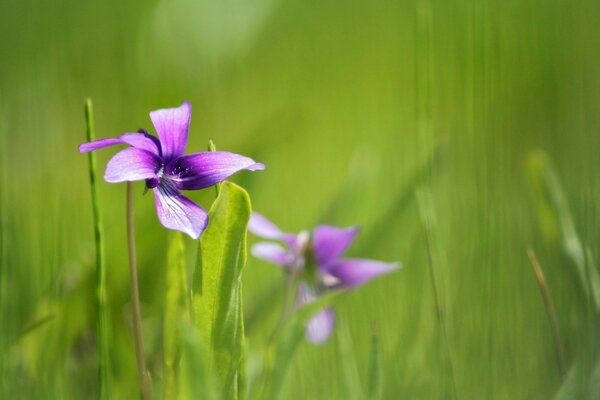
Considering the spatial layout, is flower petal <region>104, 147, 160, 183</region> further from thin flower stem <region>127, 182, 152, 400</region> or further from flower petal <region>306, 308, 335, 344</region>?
flower petal <region>306, 308, 335, 344</region>

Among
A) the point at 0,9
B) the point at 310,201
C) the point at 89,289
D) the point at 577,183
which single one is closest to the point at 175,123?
the point at 89,289

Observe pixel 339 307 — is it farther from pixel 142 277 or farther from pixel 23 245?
pixel 23 245

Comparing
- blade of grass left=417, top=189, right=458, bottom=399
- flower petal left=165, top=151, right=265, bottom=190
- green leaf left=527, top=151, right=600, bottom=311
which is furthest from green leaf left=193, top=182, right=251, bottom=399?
green leaf left=527, top=151, right=600, bottom=311

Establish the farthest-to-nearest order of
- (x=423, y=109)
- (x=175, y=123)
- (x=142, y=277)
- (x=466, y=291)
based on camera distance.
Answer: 1. (x=142, y=277)
2. (x=466, y=291)
3. (x=423, y=109)
4. (x=175, y=123)

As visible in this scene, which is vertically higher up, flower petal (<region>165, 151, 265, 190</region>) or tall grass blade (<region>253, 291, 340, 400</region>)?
flower petal (<region>165, 151, 265, 190</region>)

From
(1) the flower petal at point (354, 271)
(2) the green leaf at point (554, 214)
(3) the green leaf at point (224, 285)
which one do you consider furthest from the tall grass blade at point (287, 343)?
(2) the green leaf at point (554, 214)

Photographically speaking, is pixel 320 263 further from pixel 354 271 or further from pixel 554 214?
pixel 554 214
